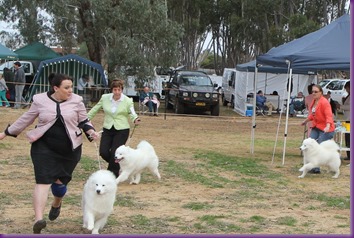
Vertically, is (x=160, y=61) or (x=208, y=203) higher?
(x=160, y=61)

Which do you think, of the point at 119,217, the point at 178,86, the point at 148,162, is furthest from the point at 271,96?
the point at 119,217

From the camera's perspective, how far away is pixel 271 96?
2911 centimetres

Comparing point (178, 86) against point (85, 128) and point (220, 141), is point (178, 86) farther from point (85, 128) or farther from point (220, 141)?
point (85, 128)

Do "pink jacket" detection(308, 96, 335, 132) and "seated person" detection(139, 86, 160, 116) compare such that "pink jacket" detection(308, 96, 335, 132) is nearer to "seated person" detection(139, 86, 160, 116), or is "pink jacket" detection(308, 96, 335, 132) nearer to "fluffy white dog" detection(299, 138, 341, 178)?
"fluffy white dog" detection(299, 138, 341, 178)

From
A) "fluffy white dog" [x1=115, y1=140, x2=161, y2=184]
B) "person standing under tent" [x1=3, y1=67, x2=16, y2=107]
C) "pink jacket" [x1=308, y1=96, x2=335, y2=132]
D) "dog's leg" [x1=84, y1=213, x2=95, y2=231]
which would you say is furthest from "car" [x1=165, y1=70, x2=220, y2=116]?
"dog's leg" [x1=84, y1=213, x2=95, y2=231]

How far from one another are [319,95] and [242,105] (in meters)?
17.4

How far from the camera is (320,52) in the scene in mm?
12258

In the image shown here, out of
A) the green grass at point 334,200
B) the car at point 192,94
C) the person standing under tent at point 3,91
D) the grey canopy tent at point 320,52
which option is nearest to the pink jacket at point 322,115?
the grey canopy tent at point 320,52

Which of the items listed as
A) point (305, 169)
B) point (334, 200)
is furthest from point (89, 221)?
point (305, 169)

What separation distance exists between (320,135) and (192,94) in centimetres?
1448

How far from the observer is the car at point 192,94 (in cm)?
2600

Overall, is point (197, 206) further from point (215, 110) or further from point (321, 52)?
point (215, 110)

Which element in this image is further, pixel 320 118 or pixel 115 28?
pixel 115 28

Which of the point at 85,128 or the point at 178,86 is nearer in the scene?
the point at 85,128
